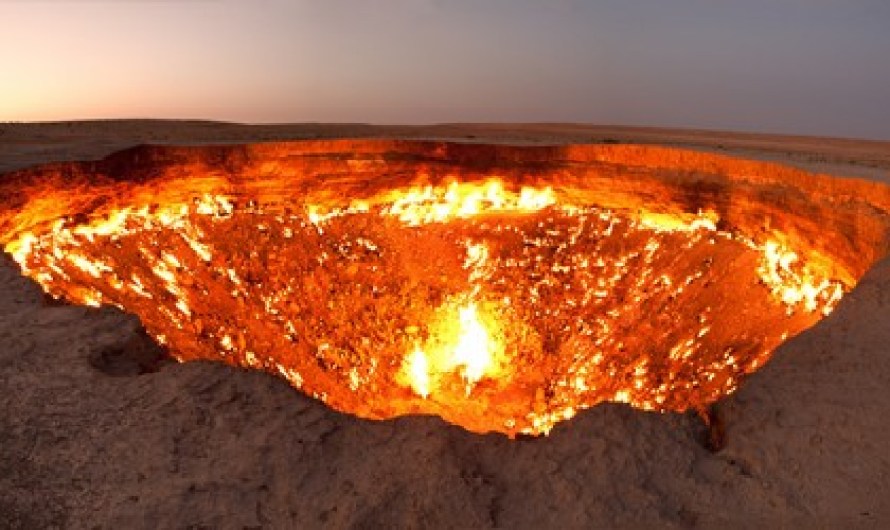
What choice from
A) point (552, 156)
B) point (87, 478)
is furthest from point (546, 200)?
point (87, 478)

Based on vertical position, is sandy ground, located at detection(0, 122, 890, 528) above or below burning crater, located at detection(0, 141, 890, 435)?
above

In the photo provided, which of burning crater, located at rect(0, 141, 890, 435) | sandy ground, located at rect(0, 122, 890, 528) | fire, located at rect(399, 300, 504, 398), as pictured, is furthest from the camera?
fire, located at rect(399, 300, 504, 398)

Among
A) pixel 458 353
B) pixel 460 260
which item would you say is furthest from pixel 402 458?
pixel 460 260

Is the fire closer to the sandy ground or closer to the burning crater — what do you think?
the burning crater

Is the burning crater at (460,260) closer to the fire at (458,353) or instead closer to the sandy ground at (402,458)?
the fire at (458,353)

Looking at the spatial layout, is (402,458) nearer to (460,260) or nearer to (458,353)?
(458,353)

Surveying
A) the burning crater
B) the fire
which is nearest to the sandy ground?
the burning crater
